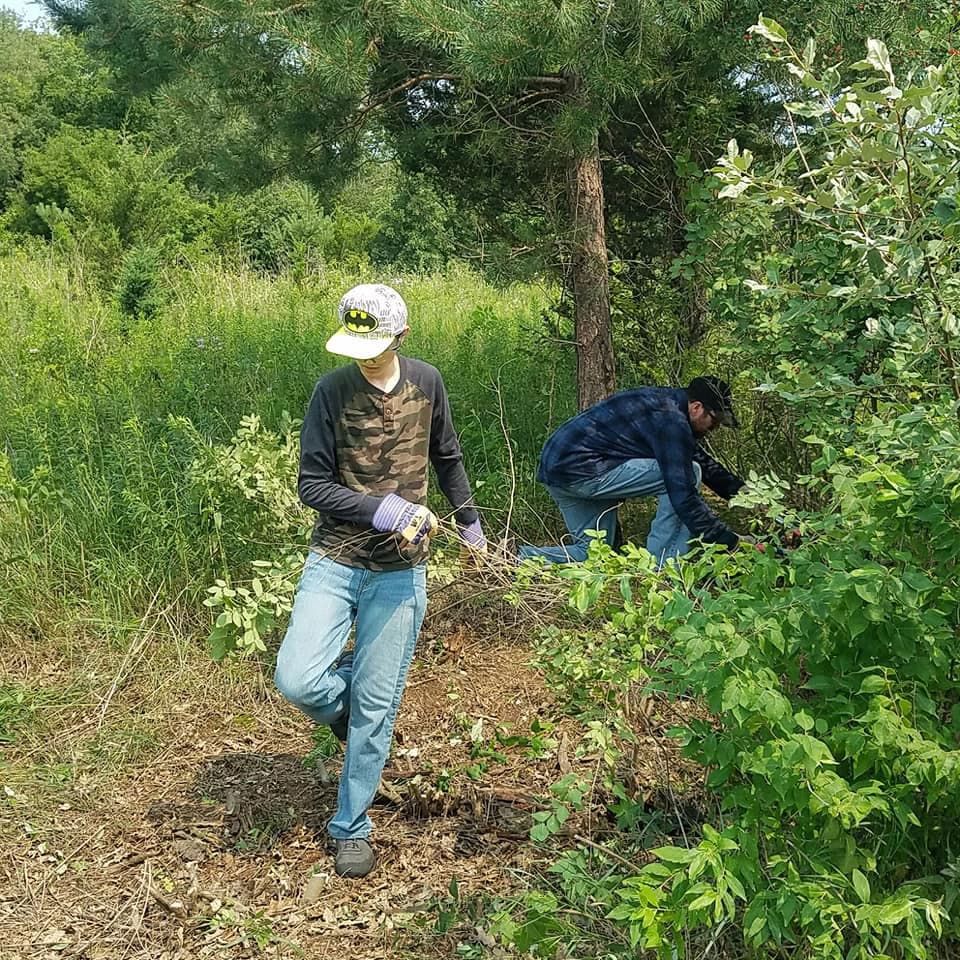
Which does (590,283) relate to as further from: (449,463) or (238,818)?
(238,818)

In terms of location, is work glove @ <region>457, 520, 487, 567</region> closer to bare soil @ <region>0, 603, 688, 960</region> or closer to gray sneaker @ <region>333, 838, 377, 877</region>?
bare soil @ <region>0, 603, 688, 960</region>

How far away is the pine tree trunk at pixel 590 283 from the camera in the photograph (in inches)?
197

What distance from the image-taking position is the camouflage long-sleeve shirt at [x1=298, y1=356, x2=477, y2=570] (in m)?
3.15

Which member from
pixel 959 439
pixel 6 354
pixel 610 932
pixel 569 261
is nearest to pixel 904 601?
pixel 959 439

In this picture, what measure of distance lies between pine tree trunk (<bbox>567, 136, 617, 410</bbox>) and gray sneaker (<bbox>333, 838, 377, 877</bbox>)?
8.88 feet

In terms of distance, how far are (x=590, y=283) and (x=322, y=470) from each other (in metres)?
2.36

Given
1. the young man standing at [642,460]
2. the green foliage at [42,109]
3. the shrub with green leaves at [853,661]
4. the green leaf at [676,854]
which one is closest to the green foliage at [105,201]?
the green foliage at [42,109]

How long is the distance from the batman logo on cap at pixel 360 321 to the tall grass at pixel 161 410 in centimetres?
130

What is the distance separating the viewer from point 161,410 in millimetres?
6012

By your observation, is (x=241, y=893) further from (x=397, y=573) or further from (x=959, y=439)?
(x=959, y=439)

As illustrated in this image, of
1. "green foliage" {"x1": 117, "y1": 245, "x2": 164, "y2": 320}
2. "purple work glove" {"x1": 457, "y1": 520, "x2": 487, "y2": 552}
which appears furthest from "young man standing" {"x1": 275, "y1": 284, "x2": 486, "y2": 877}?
"green foliage" {"x1": 117, "y1": 245, "x2": 164, "y2": 320}

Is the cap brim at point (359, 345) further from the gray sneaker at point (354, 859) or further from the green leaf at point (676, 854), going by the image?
the green leaf at point (676, 854)

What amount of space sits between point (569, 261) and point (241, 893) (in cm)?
318

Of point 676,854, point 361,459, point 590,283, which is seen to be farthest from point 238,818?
point 590,283
